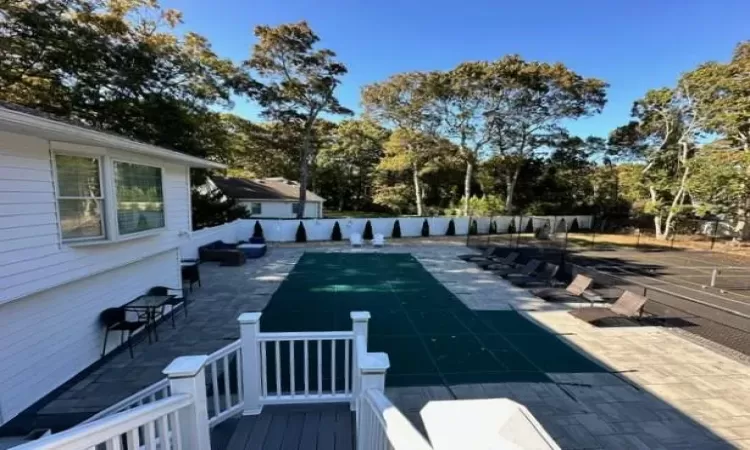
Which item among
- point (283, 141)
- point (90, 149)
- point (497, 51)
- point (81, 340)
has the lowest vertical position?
point (81, 340)

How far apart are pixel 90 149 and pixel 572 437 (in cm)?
674

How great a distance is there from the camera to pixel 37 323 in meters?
4.05

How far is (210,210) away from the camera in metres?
16.2

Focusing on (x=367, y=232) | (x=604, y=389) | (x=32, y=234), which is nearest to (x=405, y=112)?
(x=367, y=232)

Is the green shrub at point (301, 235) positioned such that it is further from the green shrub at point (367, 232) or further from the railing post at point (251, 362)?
the railing post at point (251, 362)

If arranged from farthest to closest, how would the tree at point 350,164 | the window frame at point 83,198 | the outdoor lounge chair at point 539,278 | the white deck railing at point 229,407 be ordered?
the tree at point 350,164 → the outdoor lounge chair at point 539,278 → the window frame at point 83,198 → the white deck railing at point 229,407

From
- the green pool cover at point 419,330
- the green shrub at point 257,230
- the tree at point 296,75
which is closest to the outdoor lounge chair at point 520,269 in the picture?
the green pool cover at point 419,330

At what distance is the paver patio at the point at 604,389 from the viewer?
3.47m

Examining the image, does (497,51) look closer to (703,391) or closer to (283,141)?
(283,141)

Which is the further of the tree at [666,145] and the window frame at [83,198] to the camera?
the tree at [666,145]

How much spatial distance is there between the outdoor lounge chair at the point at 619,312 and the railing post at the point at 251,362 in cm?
615

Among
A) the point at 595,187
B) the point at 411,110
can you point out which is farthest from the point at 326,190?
the point at 595,187

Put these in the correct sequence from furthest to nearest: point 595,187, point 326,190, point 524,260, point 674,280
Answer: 1. point 326,190
2. point 595,187
3. point 524,260
4. point 674,280

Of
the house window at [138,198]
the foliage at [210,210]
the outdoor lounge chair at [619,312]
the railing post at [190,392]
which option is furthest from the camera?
the foliage at [210,210]
